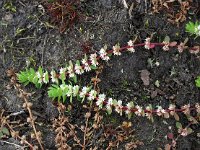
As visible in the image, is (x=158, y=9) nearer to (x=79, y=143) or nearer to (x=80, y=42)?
(x=80, y=42)

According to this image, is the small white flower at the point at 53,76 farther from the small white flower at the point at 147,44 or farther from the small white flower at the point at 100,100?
the small white flower at the point at 147,44

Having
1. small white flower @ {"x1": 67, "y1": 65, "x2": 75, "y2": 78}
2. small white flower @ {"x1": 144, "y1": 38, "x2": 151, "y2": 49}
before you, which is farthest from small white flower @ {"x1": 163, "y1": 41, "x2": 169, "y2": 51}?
small white flower @ {"x1": 67, "y1": 65, "x2": 75, "y2": 78}

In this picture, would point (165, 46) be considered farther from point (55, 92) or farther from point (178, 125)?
point (55, 92)

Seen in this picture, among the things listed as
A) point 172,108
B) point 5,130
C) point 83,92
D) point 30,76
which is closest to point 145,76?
point 172,108

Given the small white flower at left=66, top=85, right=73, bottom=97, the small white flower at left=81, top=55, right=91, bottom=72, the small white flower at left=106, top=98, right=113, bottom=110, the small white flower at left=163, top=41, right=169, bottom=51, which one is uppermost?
the small white flower at left=163, top=41, right=169, bottom=51

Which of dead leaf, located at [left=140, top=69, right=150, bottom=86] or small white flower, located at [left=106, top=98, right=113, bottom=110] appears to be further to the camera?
dead leaf, located at [left=140, top=69, right=150, bottom=86]

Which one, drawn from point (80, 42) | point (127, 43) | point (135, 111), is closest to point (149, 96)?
point (135, 111)

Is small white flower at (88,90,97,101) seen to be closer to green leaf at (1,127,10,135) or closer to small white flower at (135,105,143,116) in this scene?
small white flower at (135,105,143,116)

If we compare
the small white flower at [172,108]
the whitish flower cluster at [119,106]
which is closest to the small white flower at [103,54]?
the whitish flower cluster at [119,106]

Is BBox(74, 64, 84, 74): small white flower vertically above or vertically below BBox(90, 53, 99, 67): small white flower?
below
